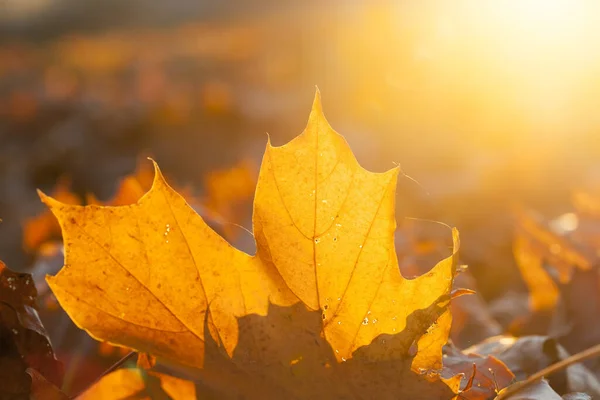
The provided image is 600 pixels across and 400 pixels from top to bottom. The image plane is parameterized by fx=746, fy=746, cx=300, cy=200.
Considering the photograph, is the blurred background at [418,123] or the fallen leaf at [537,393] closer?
the fallen leaf at [537,393]

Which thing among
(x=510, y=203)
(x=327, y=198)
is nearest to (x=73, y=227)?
(x=327, y=198)

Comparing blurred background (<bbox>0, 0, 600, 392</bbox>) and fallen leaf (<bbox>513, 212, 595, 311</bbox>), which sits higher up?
fallen leaf (<bbox>513, 212, 595, 311</bbox>)

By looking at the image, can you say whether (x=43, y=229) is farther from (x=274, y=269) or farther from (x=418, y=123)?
(x=418, y=123)

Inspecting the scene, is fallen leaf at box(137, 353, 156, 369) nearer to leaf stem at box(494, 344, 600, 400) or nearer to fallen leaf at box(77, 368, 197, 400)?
fallen leaf at box(77, 368, 197, 400)

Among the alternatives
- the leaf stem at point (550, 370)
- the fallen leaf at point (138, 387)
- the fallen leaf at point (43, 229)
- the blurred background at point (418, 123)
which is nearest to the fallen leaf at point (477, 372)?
the leaf stem at point (550, 370)

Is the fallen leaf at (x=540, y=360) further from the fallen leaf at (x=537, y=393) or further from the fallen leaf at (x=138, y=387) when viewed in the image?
the fallen leaf at (x=138, y=387)

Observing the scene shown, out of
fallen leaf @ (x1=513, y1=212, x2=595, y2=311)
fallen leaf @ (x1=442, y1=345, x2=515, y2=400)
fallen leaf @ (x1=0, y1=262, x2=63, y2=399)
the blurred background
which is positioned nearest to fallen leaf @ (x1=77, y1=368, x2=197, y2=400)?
fallen leaf @ (x1=0, y1=262, x2=63, y2=399)

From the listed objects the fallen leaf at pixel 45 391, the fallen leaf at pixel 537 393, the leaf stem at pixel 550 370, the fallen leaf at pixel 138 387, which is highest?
the leaf stem at pixel 550 370
